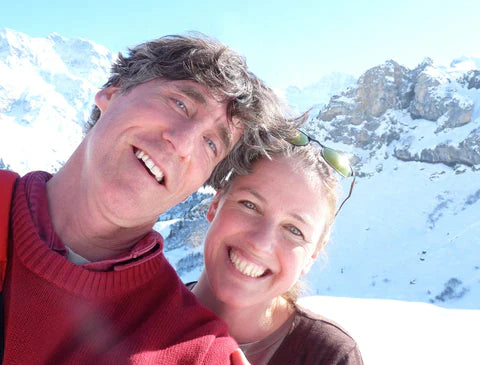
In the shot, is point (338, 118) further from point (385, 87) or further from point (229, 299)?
point (229, 299)

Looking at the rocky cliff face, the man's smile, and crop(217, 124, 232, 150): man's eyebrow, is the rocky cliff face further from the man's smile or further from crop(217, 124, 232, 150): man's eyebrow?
the man's smile

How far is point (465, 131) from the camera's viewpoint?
62.5 m

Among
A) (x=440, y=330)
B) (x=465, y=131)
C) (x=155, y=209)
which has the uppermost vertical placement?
(x=155, y=209)

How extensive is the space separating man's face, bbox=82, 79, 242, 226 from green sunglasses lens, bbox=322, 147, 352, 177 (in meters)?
1.10

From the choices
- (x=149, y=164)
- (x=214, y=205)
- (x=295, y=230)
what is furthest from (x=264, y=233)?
(x=149, y=164)

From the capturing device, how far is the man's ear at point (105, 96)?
2.68m

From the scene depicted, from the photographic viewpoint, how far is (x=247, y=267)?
2709 millimetres

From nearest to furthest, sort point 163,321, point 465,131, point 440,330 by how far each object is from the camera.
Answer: point 163,321 → point 440,330 → point 465,131

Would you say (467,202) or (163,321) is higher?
(163,321)

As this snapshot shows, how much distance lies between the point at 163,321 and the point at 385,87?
8550 centimetres

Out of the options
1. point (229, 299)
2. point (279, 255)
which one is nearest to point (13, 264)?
point (229, 299)

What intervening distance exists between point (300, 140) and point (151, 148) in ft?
4.40

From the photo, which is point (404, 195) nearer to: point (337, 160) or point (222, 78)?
point (337, 160)

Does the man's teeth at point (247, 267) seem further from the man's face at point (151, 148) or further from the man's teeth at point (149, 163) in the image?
the man's teeth at point (149, 163)
